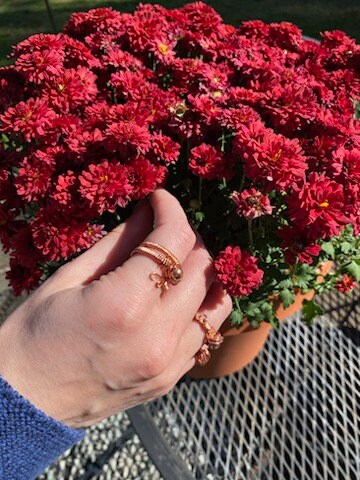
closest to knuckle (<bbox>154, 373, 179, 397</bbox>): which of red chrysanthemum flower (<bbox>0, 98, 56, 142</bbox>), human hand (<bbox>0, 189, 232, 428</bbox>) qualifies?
human hand (<bbox>0, 189, 232, 428</bbox>)

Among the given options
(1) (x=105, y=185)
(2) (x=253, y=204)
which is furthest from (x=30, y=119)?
(2) (x=253, y=204)

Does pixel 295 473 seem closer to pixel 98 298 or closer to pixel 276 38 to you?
pixel 98 298

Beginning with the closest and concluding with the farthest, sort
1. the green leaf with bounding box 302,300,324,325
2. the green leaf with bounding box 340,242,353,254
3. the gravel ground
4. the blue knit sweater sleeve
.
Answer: the blue knit sweater sleeve, the green leaf with bounding box 340,242,353,254, the green leaf with bounding box 302,300,324,325, the gravel ground

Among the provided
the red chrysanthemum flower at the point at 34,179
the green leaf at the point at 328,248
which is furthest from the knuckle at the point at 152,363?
the green leaf at the point at 328,248

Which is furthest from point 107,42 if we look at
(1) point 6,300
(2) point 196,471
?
(2) point 196,471

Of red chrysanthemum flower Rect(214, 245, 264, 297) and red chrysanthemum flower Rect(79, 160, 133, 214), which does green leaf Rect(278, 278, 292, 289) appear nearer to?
red chrysanthemum flower Rect(214, 245, 264, 297)

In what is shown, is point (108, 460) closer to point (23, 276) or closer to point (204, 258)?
point (23, 276)
